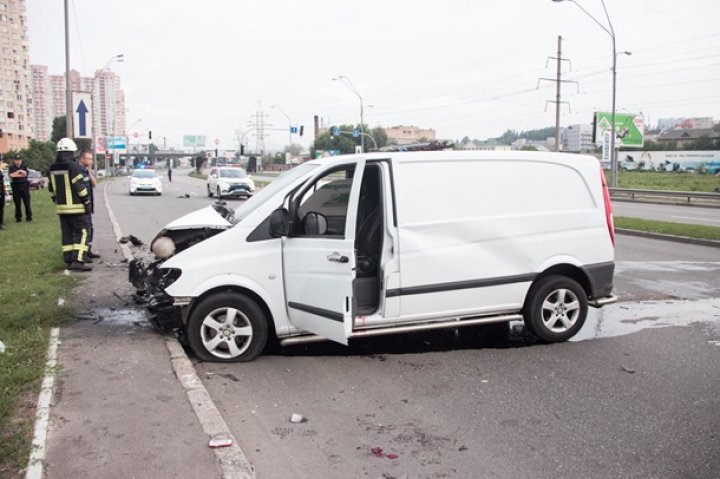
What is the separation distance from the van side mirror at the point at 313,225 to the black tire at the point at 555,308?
7.12 ft

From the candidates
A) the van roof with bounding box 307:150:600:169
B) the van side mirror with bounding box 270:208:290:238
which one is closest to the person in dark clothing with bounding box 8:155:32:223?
the van roof with bounding box 307:150:600:169

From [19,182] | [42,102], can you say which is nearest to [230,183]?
[19,182]

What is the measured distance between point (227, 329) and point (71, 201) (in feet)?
17.2

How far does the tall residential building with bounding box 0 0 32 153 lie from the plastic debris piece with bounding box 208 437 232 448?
117m

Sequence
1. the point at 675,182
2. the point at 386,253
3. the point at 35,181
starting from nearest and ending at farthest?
the point at 386,253, the point at 35,181, the point at 675,182

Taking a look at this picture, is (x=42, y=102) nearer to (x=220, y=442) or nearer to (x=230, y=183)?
(x=230, y=183)

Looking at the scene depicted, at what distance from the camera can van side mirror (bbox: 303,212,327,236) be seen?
5.59 meters

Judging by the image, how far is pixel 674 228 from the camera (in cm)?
1625

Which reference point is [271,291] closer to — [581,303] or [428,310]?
[428,310]

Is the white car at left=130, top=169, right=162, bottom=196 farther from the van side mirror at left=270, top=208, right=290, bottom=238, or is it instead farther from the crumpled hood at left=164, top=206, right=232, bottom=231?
the van side mirror at left=270, top=208, right=290, bottom=238

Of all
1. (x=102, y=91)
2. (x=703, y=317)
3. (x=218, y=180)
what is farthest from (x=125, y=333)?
(x=102, y=91)

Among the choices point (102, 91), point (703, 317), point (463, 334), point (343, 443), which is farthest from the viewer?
point (102, 91)

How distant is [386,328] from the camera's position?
18.7ft

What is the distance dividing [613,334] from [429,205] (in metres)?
2.67
